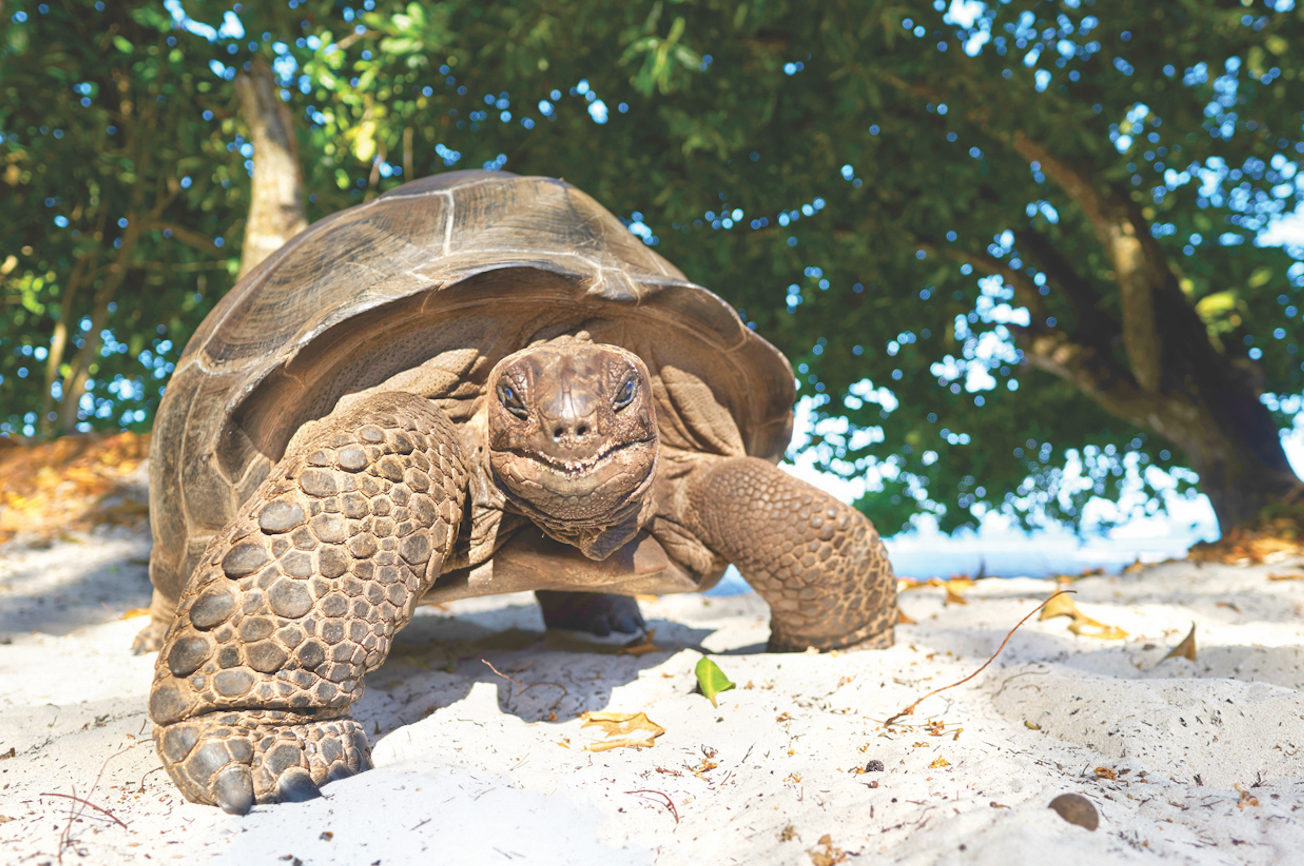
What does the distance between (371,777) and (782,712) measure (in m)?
1.03

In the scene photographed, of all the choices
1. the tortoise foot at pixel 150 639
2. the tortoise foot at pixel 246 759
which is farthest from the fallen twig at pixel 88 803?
the tortoise foot at pixel 150 639

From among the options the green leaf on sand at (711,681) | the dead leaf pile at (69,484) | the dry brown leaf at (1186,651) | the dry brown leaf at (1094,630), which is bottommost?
the dead leaf pile at (69,484)

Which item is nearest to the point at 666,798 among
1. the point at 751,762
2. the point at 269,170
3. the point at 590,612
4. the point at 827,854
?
the point at 751,762

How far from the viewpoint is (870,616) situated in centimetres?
272

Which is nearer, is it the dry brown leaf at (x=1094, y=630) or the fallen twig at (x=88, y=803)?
the fallen twig at (x=88, y=803)

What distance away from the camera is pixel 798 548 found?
2557 mm

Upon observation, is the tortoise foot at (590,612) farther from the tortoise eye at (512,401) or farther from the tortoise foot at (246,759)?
the tortoise foot at (246,759)

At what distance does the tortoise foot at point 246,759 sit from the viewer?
1.56 m

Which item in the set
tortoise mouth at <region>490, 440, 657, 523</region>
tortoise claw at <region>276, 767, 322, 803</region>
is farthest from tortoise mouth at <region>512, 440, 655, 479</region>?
tortoise claw at <region>276, 767, 322, 803</region>

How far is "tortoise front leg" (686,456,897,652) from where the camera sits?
2562 millimetres

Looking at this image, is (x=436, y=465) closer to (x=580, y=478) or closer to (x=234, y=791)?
(x=580, y=478)

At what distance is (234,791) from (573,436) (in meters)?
1.01

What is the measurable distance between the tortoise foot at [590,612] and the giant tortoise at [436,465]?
98 centimetres

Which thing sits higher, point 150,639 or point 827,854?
point 827,854
